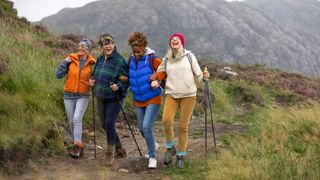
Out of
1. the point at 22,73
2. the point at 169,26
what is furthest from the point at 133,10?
the point at 22,73

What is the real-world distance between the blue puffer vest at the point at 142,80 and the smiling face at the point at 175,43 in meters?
0.40

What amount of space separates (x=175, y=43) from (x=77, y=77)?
5.35 feet

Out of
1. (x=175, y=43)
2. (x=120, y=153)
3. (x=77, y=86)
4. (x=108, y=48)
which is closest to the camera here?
(x=175, y=43)

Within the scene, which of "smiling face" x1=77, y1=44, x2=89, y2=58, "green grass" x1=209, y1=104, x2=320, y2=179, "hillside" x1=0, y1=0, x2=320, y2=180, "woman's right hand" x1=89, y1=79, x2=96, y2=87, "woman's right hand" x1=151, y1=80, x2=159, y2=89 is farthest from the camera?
"smiling face" x1=77, y1=44, x2=89, y2=58

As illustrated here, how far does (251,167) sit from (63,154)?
10.1 feet

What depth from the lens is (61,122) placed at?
804cm

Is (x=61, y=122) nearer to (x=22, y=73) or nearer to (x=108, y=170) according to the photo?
(x=22, y=73)

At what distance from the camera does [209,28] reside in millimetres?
77000

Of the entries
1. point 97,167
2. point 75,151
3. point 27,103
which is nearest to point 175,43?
point 97,167

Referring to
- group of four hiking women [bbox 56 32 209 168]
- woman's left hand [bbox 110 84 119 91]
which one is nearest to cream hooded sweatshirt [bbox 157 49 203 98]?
group of four hiking women [bbox 56 32 209 168]

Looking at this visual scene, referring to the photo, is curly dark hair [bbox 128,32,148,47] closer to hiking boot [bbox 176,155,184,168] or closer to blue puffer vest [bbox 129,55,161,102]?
blue puffer vest [bbox 129,55,161,102]

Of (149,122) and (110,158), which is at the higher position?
(149,122)

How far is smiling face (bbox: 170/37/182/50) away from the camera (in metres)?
6.18

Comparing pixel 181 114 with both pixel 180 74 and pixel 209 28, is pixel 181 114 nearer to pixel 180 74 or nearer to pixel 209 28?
pixel 180 74
